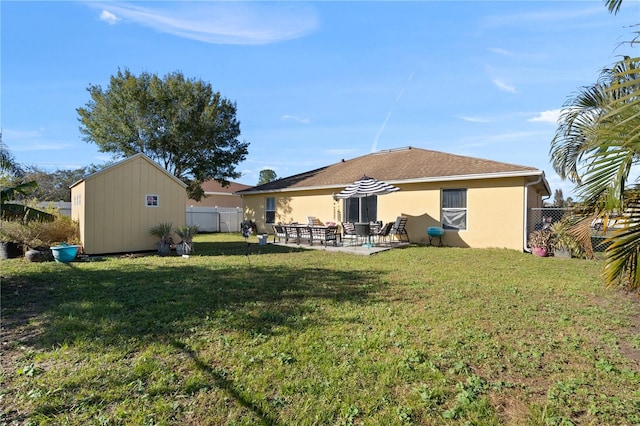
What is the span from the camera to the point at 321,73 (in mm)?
12617

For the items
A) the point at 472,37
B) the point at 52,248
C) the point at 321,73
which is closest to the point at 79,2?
the point at 52,248

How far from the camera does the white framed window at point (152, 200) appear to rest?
38.9 ft

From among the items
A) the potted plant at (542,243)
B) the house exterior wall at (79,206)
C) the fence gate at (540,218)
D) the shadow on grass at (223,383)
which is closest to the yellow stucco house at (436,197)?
the fence gate at (540,218)

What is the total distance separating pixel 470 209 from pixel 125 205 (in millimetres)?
12864

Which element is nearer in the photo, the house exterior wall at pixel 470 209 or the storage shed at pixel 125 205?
the storage shed at pixel 125 205

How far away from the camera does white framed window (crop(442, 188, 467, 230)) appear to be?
43.7 feet

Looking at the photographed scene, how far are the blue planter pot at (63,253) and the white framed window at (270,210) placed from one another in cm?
1105

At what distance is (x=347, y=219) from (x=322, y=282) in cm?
948

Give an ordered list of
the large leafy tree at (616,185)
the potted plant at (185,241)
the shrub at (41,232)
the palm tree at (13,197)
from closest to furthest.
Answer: the large leafy tree at (616,185)
the palm tree at (13,197)
the shrub at (41,232)
the potted plant at (185,241)

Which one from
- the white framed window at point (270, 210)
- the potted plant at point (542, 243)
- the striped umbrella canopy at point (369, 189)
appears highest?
the striped umbrella canopy at point (369, 189)

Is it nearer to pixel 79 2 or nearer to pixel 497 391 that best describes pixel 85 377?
pixel 497 391

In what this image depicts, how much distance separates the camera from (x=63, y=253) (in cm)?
973

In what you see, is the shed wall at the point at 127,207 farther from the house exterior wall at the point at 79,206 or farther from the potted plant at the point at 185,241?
the potted plant at the point at 185,241

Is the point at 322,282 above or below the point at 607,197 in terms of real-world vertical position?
below
